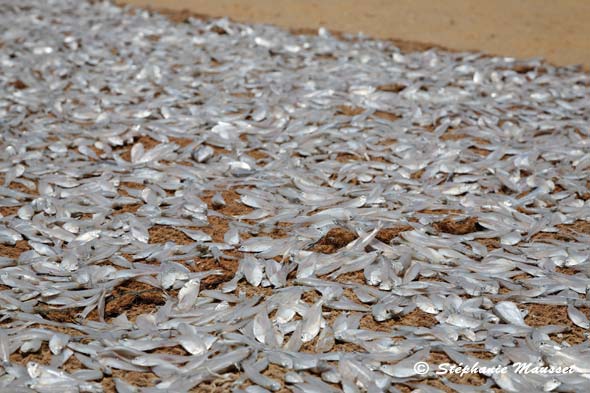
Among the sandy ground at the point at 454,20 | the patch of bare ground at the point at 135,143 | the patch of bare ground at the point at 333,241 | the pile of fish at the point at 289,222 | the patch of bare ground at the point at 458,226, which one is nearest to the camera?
the pile of fish at the point at 289,222

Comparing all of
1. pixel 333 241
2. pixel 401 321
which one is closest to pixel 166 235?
pixel 333 241

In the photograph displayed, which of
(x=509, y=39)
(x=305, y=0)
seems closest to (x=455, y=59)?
(x=509, y=39)

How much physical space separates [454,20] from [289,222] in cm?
363

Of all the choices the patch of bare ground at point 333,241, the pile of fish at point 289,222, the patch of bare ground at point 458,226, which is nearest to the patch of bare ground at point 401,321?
the pile of fish at point 289,222

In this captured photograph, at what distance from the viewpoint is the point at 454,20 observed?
596cm

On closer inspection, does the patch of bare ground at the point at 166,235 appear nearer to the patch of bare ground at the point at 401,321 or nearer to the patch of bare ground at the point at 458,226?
the patch of bare ground at the point at 401,321

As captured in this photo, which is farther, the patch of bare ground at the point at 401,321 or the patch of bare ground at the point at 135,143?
the patch of bare ground at the point at 135,143

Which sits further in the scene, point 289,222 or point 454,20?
point 454,20

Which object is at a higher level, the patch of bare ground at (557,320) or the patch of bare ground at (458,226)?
the patch of bare ground at (458,226)

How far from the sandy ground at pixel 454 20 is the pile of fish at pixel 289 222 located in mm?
564

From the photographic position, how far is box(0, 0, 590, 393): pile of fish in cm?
210

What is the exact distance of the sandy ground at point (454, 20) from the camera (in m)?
5.49

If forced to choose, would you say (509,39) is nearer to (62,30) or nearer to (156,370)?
(62,30)

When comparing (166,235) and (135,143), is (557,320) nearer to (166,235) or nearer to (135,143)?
(166,235)
